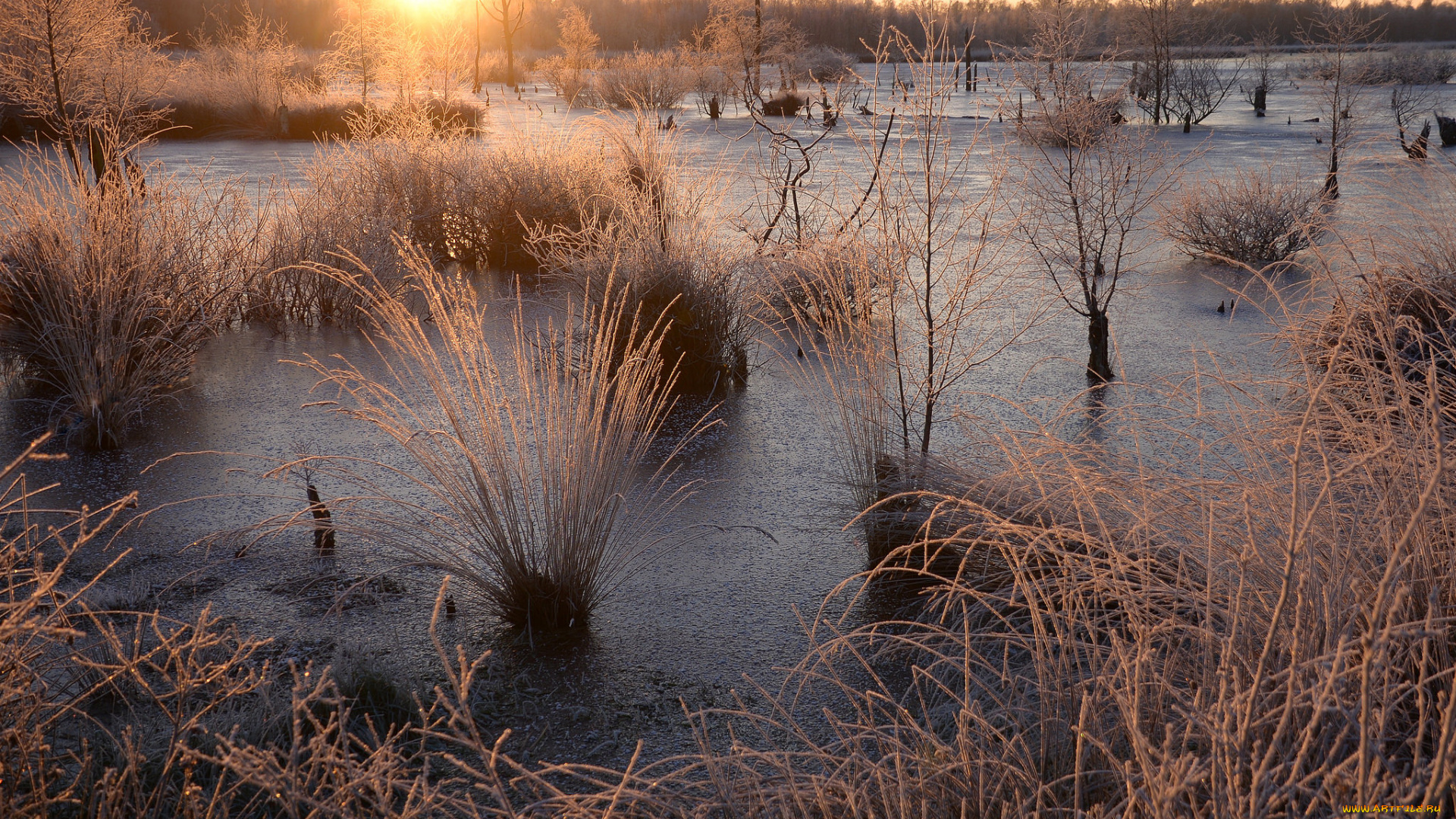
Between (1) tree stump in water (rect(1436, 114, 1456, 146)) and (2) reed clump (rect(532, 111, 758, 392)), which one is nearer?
(2) reed clump (rect(532, 111, 758, 392))

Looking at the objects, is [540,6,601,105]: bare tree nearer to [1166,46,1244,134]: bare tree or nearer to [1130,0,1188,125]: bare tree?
[1130,0,1188,125]: bare tree

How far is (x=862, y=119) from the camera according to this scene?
2327 cm

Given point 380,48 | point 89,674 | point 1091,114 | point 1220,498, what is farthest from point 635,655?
point 380,48

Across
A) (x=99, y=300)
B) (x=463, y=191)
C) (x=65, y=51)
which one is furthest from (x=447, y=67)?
(x=99, y=300)

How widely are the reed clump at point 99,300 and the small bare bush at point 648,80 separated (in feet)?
58.7

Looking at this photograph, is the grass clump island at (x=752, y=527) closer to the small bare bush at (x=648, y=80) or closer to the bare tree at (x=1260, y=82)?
the bare tree at (x=1260, y=82)

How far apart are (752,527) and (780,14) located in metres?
42.2

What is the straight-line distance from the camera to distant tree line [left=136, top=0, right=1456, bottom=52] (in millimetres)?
48219

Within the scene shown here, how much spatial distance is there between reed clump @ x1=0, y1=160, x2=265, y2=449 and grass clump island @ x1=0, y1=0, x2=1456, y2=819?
0.03m

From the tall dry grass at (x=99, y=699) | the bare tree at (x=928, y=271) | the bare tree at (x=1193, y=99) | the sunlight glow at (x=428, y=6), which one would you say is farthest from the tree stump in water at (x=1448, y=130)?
the sunlight glow at (x=428, y=6)

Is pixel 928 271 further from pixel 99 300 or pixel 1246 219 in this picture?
pixel 1246 219

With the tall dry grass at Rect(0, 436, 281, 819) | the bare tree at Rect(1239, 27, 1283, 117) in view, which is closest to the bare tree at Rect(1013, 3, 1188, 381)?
the tall dry grass at Rect(0, 436, 281, 819)

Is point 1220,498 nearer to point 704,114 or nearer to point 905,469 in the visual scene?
point 905,469

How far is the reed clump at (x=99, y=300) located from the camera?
4.49 metres
